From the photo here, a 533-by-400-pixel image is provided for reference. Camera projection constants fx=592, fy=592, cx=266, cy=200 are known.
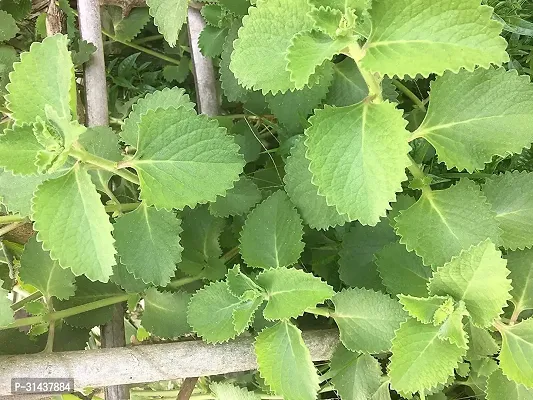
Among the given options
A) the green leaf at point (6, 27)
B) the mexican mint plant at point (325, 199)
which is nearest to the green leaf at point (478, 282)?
the mexican mint plant at point (325, 199)

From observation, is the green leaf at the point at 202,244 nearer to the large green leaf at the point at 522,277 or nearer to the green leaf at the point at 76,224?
the green leaf at the point at 76,224

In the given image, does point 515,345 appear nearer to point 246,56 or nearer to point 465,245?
point 465,245

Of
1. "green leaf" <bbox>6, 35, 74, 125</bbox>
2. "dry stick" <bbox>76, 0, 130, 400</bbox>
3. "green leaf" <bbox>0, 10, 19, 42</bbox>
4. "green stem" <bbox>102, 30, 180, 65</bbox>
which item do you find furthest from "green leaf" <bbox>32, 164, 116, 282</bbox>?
"green stem" <bbox>102, 30, 180, 65</bbox>

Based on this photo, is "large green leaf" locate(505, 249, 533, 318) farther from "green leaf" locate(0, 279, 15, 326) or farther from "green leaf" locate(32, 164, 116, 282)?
"green leaf" locate(0, 279, 15, 326)

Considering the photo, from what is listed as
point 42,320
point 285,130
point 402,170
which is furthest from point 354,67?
point 42,320

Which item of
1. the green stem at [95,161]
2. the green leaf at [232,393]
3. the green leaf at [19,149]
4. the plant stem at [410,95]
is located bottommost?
the green leaf at [232,393]

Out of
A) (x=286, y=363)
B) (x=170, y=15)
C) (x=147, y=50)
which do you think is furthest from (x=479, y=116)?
(x=147, y=50)

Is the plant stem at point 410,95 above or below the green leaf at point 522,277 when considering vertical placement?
above
